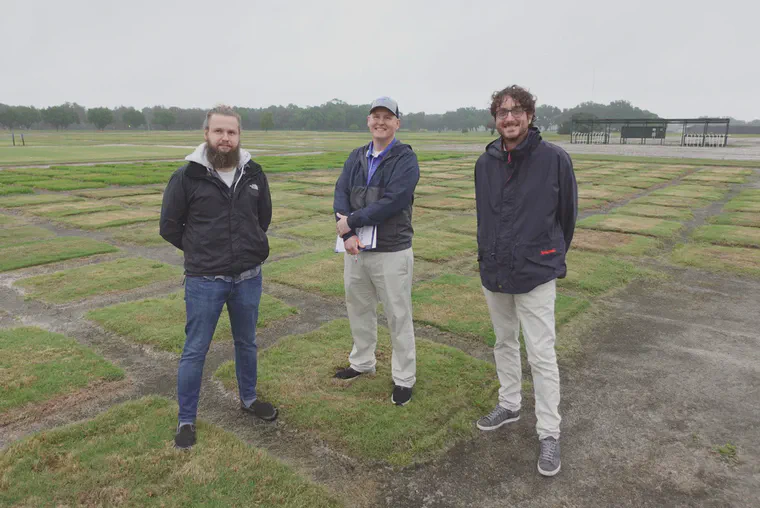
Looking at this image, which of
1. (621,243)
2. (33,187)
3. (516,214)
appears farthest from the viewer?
(33,187)

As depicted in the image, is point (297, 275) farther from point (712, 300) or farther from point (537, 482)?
point (712, 300)

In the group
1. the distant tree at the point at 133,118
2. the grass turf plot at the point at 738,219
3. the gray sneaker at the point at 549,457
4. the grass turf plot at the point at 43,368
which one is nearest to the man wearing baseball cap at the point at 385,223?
the gray sneaker at the point at 549,457

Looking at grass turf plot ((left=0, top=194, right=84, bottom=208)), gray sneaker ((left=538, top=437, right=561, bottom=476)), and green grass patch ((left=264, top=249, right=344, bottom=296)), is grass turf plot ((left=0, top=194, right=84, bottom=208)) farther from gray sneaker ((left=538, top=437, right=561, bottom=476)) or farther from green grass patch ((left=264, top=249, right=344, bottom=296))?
gray sneaker ((left=538, top=437, right=561, bottom=476))

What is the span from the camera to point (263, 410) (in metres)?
3.83

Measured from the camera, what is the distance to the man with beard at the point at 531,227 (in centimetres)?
333

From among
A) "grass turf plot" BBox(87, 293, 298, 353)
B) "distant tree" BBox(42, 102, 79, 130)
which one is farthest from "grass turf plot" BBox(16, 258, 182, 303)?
"distant tree" BBox(42, 102, 79, 130)

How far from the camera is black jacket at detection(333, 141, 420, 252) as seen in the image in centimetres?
379

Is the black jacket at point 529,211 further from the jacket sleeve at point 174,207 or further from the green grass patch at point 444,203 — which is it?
the green grass patch at point 444,203

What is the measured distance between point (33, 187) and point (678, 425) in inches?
762

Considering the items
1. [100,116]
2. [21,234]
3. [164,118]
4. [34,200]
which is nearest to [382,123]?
[21,234]

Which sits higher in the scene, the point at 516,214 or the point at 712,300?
the point at 516,214

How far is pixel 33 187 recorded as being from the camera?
17.1m

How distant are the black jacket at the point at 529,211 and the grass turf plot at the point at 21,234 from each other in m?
9.48

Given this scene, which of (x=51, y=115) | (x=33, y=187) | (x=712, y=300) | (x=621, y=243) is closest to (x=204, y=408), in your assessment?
(x=712, y=300)
